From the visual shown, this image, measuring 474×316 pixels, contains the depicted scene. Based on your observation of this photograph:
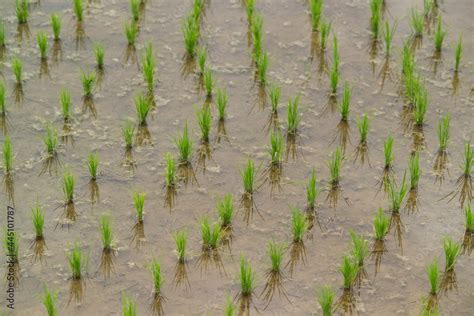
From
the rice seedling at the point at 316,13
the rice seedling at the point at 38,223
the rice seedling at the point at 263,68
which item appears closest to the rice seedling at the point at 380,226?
the rice seedling at the point at 263,68

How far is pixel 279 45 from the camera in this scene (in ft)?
18.1

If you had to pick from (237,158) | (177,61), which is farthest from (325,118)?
(177,61)

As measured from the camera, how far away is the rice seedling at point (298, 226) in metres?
4.19

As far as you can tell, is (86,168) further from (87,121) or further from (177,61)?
(177,61)

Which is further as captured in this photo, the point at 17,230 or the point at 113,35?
the point at 113,35

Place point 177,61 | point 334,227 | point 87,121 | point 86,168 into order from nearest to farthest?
point 334,227, point 86,168, point 87,121, point 177,61

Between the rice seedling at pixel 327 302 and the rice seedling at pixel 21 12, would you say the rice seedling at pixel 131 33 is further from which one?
the rice seedling at pixel 327 302

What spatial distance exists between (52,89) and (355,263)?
6.86 feet

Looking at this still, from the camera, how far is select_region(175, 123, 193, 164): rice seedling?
4594 millimetres

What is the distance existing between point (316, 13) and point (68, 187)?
2051mm

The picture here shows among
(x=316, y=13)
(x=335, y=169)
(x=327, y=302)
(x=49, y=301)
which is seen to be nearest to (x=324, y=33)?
(x=316, y=13)

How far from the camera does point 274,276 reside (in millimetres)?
4062

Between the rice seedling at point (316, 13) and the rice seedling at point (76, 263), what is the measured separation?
89.9 inches

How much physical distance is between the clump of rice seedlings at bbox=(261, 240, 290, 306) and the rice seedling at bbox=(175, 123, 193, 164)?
0.75 meters
